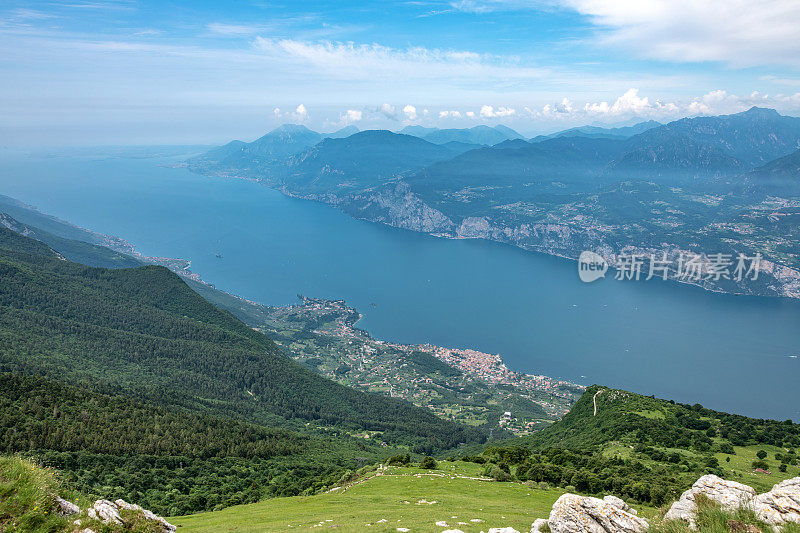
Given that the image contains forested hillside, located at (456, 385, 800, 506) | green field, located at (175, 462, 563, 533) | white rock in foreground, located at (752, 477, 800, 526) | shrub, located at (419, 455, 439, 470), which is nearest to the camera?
white rock in foreground, located at (752, 477, 800, 526)

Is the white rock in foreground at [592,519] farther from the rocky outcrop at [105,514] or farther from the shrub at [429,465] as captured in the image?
the shrub at [429,465]

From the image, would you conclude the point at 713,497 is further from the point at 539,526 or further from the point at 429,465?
the point at 429,465

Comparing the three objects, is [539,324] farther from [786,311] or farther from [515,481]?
[515,481]

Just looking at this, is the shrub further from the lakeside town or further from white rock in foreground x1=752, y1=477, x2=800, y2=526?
the lakeside town

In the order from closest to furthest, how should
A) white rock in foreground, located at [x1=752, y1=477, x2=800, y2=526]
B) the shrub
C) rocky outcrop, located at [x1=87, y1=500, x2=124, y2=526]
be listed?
white rock in foreground, located at [x1=752, y1=477, x2=800, y2=526]
rocky outcrop, located at [x1=87, y1=500, x2=124, y2=526]
the shrub

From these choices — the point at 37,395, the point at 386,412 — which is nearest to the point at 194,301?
the point at 386,412

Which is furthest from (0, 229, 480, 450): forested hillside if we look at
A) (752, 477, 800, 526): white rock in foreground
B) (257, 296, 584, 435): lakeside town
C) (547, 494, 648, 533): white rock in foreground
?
(752, 477, 800, 526): white rock in foreground

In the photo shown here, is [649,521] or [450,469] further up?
[649,521]
